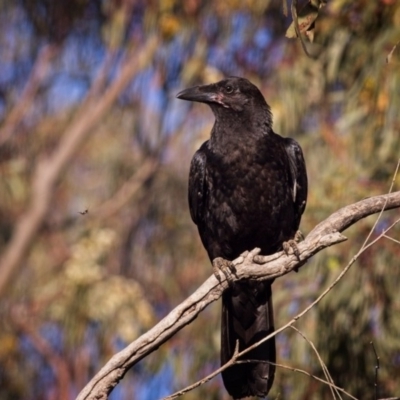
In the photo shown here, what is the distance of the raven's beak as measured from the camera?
19.1 feet

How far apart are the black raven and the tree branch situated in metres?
0.81

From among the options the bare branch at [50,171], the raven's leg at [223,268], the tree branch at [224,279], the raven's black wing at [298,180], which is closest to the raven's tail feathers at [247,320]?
the raven's leg at [223,268]

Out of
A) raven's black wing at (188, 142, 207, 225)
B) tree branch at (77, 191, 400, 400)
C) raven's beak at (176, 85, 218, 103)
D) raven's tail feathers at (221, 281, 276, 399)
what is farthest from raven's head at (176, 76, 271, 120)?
tree branch at (77, 191, 400, 400)

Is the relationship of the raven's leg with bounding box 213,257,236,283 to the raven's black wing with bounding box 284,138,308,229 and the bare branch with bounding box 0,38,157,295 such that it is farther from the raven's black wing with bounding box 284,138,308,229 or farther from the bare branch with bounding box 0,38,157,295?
the bare branch with bounding box 0,38,157,295

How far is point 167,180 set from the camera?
11734mm

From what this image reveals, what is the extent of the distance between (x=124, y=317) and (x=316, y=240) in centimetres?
560

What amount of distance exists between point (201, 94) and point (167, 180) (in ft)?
19.2

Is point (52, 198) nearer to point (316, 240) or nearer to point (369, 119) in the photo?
point (369, 119)

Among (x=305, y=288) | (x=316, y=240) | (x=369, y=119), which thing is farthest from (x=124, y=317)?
(x=316, y=240)

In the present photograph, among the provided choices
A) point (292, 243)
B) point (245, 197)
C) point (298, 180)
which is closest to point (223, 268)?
point (292, 243)

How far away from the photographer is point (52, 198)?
12734mm

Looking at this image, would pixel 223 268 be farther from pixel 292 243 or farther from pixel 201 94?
pixel 201 94

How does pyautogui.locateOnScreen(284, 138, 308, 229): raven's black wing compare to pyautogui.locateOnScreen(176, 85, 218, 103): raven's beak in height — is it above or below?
below

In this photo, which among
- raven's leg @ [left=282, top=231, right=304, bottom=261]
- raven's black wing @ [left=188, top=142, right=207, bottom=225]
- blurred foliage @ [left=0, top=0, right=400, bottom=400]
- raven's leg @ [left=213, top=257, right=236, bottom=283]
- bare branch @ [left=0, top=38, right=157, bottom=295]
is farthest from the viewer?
bare branch @ [left=0, top=38, right=157, bottom=295]
